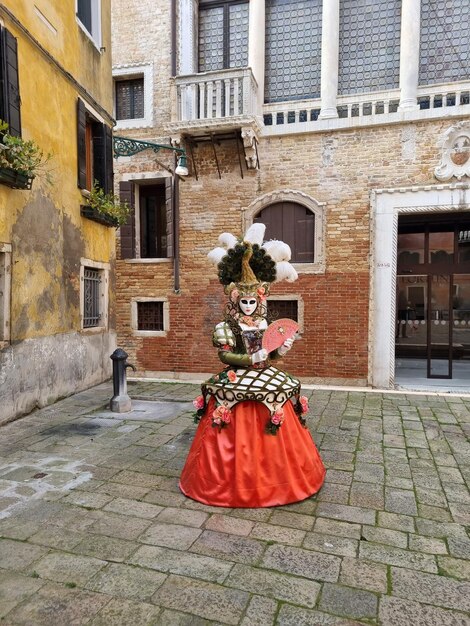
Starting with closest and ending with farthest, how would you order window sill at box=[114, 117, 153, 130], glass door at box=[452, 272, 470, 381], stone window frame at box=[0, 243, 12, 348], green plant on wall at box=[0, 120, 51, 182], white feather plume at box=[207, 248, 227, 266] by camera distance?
1. white feather plume at box=[207, 248, 227, 266]
2. green plant on wall at box=[0, 120, 51, 182]
3. stone window frame at box=[0, 243, 12, 348]
4. window sill at box=[114, 117, 153, 130]
5. glass door at box=[452, 272, 470, 381]

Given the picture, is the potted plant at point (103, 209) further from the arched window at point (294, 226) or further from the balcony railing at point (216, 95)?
the arched window at point (294, 226)

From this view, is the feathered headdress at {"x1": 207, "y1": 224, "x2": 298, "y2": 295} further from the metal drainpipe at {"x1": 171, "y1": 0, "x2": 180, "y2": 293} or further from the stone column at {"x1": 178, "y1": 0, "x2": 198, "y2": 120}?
the stone column at {"x1": 178, "y1": 0, "x2": 198, "y2": 120}

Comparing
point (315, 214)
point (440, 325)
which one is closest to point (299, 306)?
point (315, 214)

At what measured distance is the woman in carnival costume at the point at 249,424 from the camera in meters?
3.52

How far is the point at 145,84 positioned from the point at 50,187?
169 inches

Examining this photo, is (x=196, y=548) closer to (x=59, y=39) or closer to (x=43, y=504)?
(x=43, y=504)

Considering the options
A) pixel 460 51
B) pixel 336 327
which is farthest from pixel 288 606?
pixel 460 51

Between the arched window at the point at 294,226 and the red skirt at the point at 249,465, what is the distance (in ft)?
19.1

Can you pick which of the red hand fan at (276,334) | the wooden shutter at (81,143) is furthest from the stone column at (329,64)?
the red hand fan at (276,334)

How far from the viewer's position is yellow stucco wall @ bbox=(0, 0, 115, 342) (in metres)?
6.02

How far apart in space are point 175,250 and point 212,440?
6.38 metres

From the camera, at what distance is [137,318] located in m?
9.88

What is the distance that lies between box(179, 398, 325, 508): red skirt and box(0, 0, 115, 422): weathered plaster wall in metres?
3.62

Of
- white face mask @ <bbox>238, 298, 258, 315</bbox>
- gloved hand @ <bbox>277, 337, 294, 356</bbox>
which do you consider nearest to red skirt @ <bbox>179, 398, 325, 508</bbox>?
gloved hand @ <bbox>277, 337, 294, 356</bbox>
